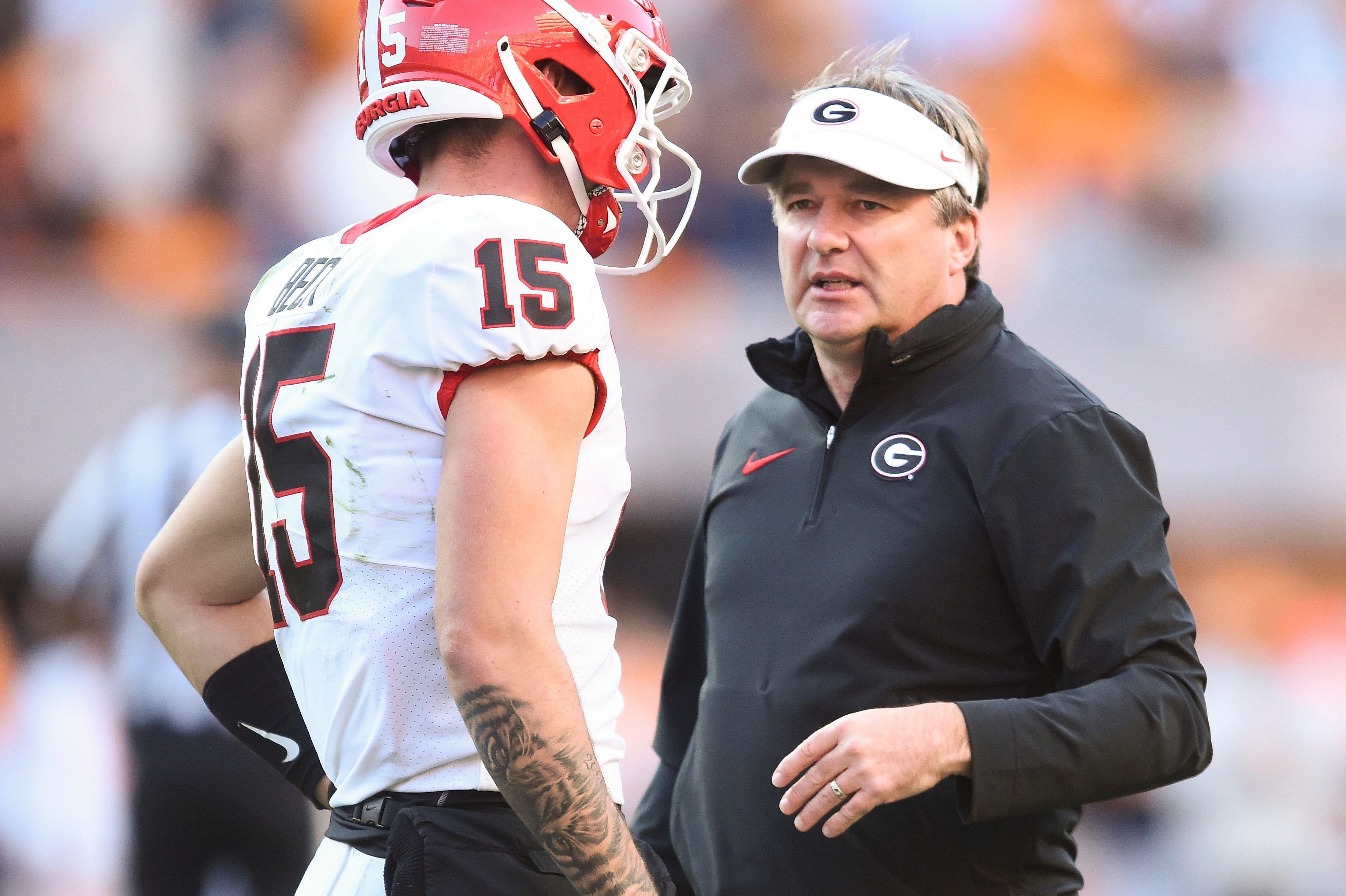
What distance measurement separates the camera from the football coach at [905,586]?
1799 millimetres

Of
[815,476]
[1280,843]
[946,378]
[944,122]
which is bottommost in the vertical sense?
[1280,843]

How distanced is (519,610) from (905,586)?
80cm

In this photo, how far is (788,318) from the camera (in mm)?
5512

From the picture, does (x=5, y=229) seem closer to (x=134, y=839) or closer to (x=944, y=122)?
(x=134, y=839)

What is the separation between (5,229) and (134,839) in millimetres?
2899

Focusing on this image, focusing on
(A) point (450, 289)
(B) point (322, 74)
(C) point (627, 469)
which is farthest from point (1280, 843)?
(B) point (322, 74)

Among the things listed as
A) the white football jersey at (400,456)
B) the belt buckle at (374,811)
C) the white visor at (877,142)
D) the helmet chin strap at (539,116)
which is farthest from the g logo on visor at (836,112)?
the belt buckle at (374,811)

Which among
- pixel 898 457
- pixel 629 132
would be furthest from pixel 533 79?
pixel 898 457

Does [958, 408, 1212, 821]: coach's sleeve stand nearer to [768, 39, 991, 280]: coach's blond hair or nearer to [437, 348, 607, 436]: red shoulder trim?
[768, 39, 991, 280]: coach's blond hair

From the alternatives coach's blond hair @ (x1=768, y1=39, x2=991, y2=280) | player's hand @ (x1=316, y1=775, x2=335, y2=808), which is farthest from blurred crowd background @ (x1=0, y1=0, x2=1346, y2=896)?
player's hand @ (x1=316, y1=775, x2=335, y2=808)

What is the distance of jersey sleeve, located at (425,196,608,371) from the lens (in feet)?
4.67

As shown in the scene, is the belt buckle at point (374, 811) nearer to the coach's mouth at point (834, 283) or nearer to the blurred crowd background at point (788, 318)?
the coach's mouth at point (834, 283)

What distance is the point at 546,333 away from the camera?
1.44 m

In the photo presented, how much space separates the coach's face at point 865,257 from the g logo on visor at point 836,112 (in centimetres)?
7
